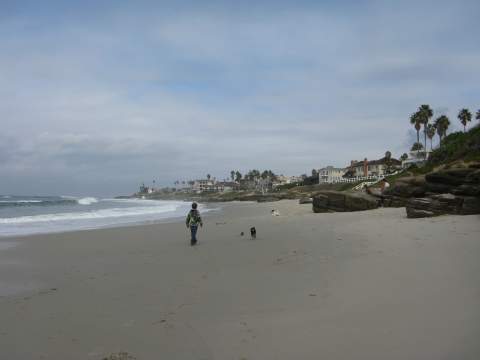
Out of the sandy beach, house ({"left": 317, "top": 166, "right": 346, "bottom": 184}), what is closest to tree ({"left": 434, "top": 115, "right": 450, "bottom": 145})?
house ({"left": 317, "top": 166, "right": 346, "bottom": 184})

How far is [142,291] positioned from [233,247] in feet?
18.0

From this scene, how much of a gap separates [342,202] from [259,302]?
19828 millimetres

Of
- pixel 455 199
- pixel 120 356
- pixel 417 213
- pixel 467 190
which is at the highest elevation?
pixel 467 190

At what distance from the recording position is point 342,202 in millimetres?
24859

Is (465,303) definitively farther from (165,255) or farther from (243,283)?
(165,255)

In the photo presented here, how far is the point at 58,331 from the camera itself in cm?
530

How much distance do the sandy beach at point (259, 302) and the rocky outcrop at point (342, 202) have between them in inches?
486

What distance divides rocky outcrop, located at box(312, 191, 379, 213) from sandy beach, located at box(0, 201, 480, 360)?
12.3 metres

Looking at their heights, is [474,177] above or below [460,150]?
below

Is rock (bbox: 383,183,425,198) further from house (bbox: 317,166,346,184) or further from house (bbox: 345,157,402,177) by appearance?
house (bbox: 317,166,346,184)

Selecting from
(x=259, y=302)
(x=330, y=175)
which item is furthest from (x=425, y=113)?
(x=259, y=302)

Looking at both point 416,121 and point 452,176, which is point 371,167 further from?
point 452,176

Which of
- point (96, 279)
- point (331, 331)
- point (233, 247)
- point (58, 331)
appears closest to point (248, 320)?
point (331, 331)

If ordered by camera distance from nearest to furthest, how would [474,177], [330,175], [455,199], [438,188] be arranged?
1. [455,199]
2. [474,177]
3. [438,188]
4. [330,175]
